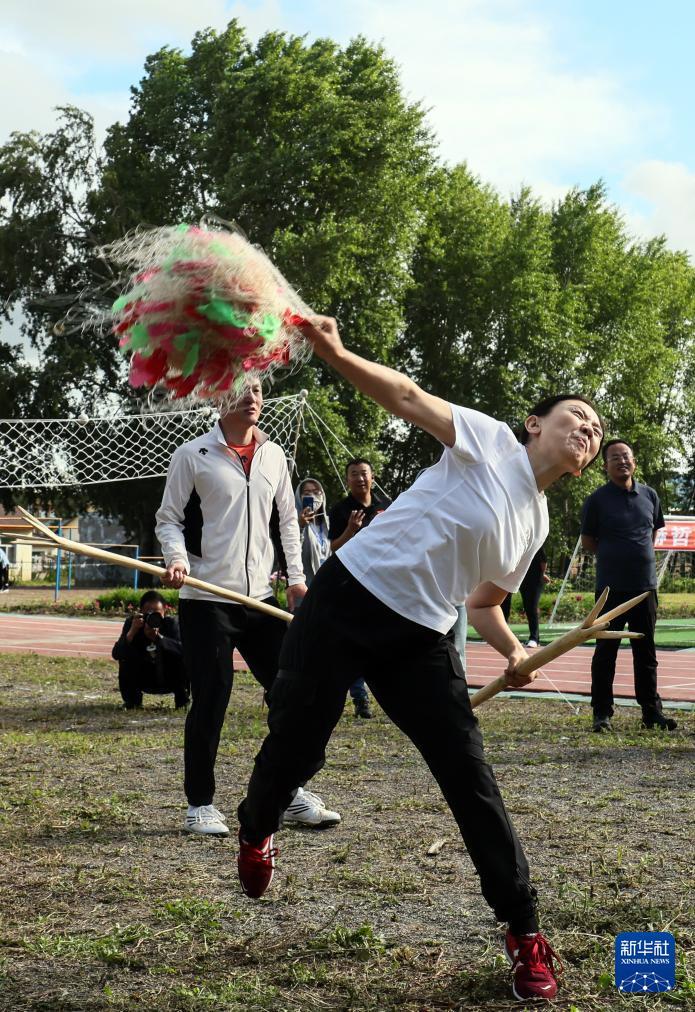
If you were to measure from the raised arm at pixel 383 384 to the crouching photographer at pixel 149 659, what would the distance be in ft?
21.4

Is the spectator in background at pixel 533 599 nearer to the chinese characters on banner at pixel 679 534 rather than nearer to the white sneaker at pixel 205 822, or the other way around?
the chinese characters on banner at pixel 679 534

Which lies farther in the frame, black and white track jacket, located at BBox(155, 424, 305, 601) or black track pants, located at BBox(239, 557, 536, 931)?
black and white track jacket, located at BBox(155, 424, 305, 601)

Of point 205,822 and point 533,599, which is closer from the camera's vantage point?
point 205,822

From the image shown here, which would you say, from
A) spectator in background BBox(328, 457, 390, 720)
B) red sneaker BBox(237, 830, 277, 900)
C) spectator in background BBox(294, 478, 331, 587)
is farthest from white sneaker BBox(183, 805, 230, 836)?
spectator in background BBox(294, 478, 331, 587)

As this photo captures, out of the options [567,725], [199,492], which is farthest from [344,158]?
[199,492]

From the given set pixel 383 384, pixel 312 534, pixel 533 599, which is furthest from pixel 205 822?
pixel 533 599

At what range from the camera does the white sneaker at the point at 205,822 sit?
4.95 meters

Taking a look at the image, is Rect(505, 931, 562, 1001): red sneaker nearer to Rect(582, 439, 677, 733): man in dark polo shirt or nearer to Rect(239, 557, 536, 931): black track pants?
Rect(239, 557, 536, 931): black track pants

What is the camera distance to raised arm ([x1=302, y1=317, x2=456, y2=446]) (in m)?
3.04

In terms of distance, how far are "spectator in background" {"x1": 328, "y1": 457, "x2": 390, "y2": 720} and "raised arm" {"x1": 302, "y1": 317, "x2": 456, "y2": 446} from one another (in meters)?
5.03

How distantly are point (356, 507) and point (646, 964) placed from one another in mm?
5536

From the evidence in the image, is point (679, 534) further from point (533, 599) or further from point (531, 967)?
point (531, 967)

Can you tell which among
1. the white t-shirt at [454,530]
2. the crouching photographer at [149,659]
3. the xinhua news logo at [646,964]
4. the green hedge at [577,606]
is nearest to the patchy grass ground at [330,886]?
the xinhua news logo at [646,964]

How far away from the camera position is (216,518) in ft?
17.1
